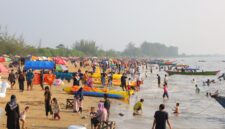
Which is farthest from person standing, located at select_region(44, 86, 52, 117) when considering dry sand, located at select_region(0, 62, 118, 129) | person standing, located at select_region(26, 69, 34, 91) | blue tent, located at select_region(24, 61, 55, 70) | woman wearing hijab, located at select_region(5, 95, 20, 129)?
blue tent, located at select_region(24, 61, 55, 70)

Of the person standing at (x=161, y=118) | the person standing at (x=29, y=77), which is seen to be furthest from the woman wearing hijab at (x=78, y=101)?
the person standing at (x=161, y=118)

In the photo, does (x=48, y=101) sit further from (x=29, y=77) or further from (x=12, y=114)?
(x=29, y=77)

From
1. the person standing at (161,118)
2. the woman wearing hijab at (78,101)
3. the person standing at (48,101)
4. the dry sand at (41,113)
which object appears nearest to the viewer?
the person standing at (161,118)

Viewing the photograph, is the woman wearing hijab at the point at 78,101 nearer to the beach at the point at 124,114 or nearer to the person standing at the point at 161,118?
the beach at the point at 124,114

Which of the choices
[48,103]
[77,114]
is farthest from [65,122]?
[77,114]

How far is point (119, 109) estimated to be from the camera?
827 inches

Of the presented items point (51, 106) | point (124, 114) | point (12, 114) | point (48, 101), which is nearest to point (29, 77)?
point (124, 114)

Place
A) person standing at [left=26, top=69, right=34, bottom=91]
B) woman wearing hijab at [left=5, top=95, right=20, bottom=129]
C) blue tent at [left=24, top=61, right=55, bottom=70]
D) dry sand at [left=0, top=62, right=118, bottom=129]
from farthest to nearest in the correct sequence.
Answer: blue tent at [left=24, top=61, right=55, bottom=70] < person standing at [left=26, top=69, right=34, bottom=91] < dry sand at [left=0, top=62, right=118, bottom=129] < woman wearing hijab at [left=5, top=95, right=20, bottom=129]

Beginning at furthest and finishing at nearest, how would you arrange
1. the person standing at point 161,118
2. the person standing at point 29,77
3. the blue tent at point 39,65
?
1. the blue tent at point 39,65
2. the person standing at point 29,77
3. the person standing at point 161,118

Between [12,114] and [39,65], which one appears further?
[39,65]

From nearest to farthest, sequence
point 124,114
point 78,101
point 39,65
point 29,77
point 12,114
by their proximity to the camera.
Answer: point 12,114 → point 78,101 → point 124,114 → point 29,77 → point 39,65

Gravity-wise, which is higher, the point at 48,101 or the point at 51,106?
the point at 48,101

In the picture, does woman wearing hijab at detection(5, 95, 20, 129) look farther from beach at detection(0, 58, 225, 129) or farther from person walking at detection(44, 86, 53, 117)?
person walking at detection(44, 86, 53, 117)

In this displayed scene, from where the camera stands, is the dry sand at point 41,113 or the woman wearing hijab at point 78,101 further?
the woman wearing hijab at point 78,101
